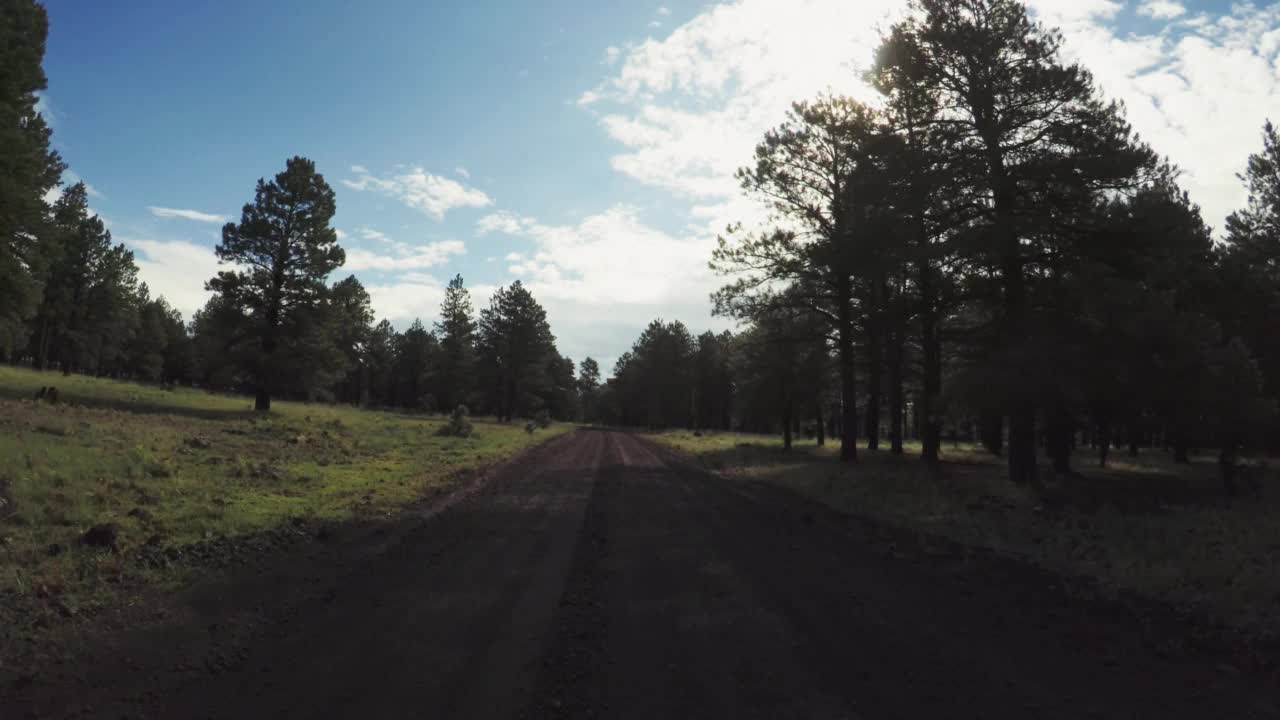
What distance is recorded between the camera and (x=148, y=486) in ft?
39.4

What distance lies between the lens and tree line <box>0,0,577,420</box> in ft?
70.4

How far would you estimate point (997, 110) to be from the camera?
51.9 feet

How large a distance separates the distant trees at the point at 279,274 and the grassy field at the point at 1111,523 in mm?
26656

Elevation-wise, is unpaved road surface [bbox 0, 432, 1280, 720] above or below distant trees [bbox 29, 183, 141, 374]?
below

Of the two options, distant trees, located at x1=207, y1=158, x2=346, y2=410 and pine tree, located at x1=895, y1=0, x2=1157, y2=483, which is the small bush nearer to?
distant trees, located at x1=207, y1=158, x2=346, y2=410

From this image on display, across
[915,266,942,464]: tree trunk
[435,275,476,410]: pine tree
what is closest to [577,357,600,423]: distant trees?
[435,275,476,410]: pine tree

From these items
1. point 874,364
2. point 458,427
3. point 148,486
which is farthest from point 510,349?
point 148,486

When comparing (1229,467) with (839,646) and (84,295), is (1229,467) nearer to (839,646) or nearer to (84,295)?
(839,646)

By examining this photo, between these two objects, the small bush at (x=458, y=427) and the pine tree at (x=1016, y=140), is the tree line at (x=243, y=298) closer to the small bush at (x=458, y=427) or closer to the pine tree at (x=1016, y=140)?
the small bush at (x=458, y=427)

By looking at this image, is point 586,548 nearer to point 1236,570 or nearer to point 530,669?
point 530,669

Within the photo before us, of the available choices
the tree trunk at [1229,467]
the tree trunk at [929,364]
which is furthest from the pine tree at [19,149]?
the tree trunk at [1229,467]

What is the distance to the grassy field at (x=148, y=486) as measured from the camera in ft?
24.0

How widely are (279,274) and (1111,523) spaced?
126 ft

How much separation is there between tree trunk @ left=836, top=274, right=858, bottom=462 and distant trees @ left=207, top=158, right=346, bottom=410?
28.4m
